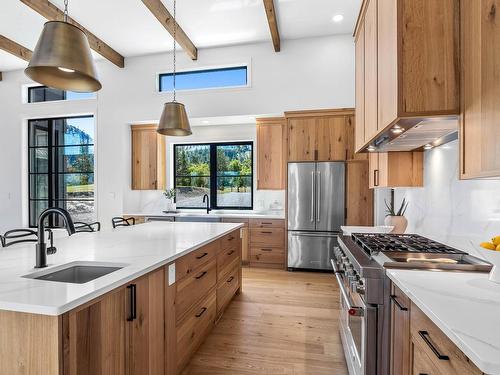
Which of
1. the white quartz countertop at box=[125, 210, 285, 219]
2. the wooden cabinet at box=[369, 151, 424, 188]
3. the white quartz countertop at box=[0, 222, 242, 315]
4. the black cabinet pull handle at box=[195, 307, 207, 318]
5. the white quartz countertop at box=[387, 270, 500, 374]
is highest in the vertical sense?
the wooden cabinet at box=[369, 151, 424, 188]

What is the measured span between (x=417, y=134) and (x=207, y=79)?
389 cm

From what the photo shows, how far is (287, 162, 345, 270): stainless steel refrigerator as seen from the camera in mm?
4293

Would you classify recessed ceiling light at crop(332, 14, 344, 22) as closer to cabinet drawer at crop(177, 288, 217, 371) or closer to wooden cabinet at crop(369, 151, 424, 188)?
wooden cabinet at crop(369, 151, 424, 188)

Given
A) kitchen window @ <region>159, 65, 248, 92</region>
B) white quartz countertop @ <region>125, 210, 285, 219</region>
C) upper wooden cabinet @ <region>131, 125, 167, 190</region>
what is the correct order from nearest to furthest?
white quartz countertop @ <region>125, 210, 285, 219</region> < kitchen window @ <region>159, 65, 248, 92</region> < upper wooden cabinet @ <region>131, 125, 167, 190</region>

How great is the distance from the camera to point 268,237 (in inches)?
182

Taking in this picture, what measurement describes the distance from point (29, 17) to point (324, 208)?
5.02m

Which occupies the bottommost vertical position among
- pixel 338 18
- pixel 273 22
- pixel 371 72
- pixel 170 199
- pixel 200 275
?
pixel 200 275

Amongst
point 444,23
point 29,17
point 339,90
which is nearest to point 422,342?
point 444,23

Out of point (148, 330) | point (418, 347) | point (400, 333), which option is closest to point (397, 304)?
point (400, 333)

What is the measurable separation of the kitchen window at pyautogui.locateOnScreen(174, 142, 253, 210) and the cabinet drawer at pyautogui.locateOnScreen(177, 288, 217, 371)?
2988 mm

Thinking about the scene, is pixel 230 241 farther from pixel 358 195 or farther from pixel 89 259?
pixel 358 195

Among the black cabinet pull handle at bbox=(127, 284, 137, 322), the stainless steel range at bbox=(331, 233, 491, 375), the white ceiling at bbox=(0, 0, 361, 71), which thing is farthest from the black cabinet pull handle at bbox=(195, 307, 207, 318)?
the white ceiling at bbox=(0, 0, 361, 71)

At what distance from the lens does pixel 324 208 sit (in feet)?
14.2

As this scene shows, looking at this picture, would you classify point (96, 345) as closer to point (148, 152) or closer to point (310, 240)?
point (310, 240)
